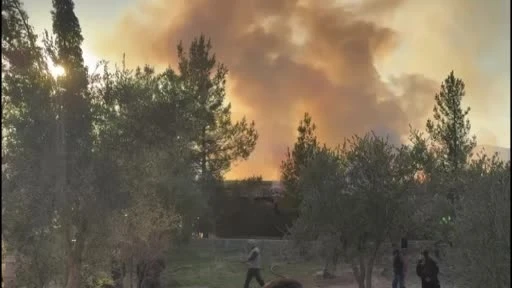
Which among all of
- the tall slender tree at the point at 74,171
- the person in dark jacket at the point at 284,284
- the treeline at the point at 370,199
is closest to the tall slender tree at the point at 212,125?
the treeline at the point at 370,199

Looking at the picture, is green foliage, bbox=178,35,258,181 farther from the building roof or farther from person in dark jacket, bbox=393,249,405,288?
person in dark jacket, bbox=393,249,405,288

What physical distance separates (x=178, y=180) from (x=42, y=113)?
65.1 ft

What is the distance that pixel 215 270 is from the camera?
36.0 m

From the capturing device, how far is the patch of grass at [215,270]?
1262 inches

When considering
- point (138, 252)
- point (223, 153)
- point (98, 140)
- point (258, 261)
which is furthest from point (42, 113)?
point (223, 153)

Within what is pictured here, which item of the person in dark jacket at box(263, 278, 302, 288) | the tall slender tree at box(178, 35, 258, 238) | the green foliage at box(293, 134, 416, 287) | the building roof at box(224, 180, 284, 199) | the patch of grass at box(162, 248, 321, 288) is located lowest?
the patch of grass at box(162, 248, 321, 288)

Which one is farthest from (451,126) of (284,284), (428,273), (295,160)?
(284,284)

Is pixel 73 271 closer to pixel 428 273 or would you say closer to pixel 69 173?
pixel 69 173

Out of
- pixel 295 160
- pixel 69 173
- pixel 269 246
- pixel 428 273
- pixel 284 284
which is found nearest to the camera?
pixel 284 284

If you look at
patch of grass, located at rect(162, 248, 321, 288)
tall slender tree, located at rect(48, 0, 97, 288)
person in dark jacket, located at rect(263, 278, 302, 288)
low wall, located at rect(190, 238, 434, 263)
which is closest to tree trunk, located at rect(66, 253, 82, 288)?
tall slender tree, located at rect(48, 0, 97, 288)

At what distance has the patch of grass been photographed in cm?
3206

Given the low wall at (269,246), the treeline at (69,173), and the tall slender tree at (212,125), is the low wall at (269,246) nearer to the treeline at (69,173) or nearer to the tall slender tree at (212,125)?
the tall slender tree at (212,125)

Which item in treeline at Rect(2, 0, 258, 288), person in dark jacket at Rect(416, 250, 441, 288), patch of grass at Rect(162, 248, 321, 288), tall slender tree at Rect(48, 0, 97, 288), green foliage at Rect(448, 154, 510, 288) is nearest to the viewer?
green foliage at Rect(448, 154, 510, 288)

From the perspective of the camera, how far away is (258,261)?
24.8 metres
